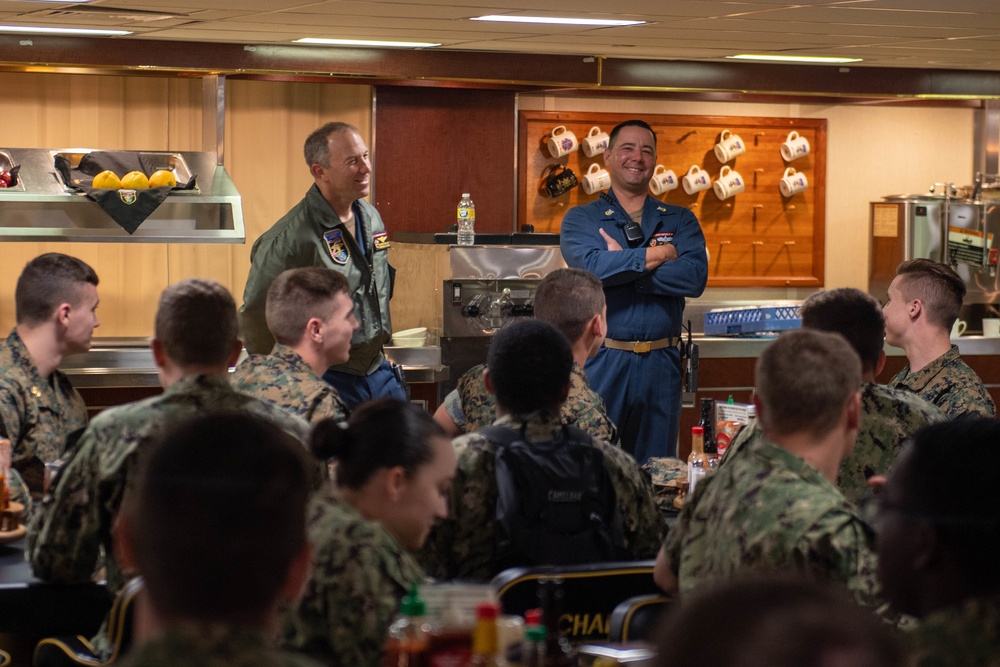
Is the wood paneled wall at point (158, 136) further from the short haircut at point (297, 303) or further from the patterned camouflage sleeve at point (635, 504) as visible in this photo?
the patterned camouflage sleeve at point (635, 504)

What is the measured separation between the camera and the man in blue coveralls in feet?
17.6

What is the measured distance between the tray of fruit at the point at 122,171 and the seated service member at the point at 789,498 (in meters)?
4.06

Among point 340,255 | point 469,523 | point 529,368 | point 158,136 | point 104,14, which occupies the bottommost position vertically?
point 469,523

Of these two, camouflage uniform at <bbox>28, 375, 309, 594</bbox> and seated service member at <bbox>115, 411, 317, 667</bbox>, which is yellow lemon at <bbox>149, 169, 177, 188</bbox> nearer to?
camouflage uniform at <bbox>28, 375, 309, 594</bbox>

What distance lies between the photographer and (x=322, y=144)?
16.7ft

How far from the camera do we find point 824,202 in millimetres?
8766

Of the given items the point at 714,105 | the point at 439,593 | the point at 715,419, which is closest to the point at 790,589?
the point at 439,593

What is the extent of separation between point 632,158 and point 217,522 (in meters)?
4.25

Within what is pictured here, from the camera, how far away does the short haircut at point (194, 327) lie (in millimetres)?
2996

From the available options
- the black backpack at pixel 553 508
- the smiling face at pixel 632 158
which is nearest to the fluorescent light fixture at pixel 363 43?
the smiling face at pixel 632 158

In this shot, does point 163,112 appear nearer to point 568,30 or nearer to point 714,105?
point 568,30

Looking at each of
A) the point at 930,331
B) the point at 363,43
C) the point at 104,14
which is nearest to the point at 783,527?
the point at 930,331

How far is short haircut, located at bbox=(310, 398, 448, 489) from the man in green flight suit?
2.58m

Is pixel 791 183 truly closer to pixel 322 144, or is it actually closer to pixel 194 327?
pixel 322 144
